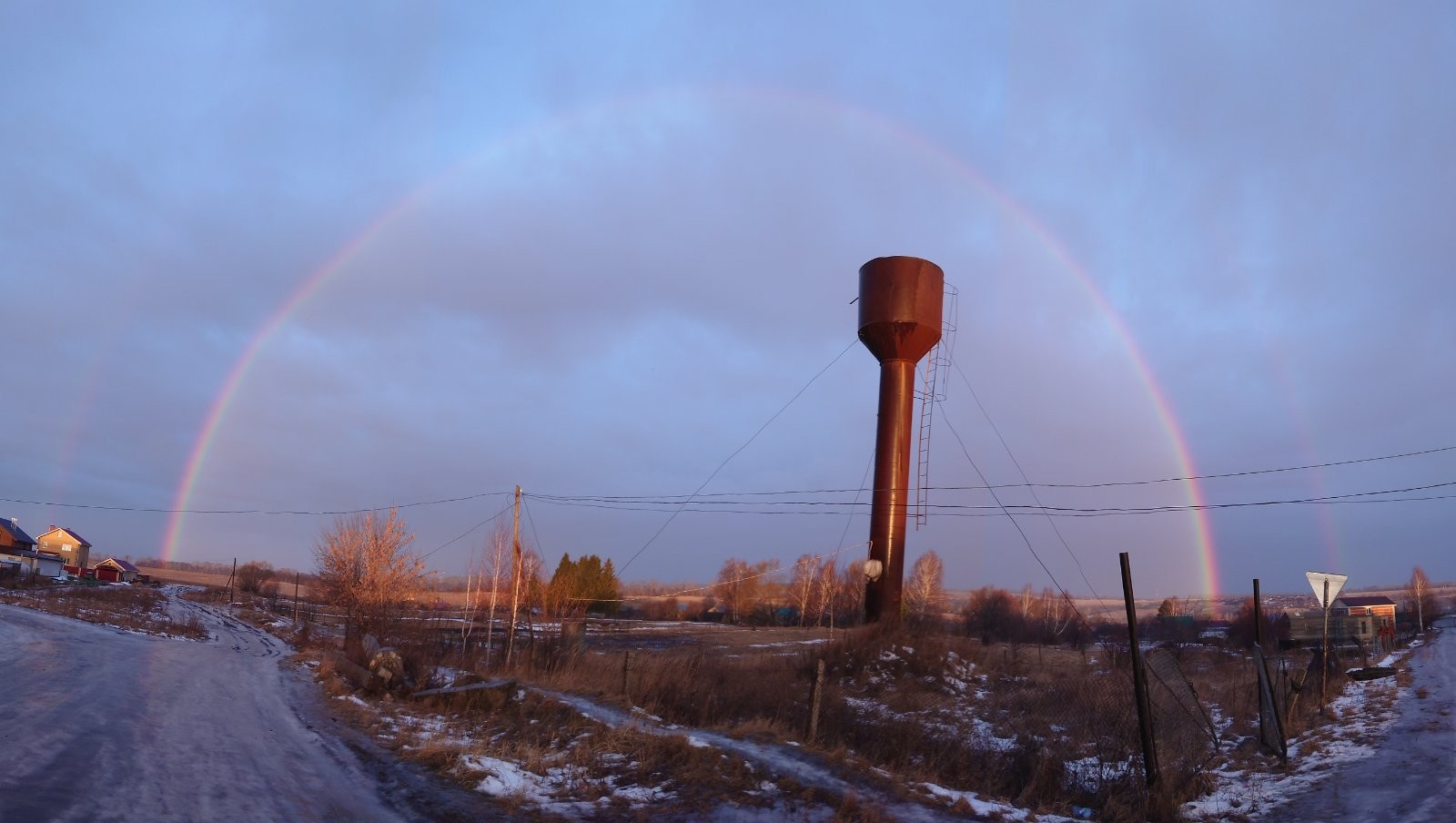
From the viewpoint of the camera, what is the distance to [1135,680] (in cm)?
1198

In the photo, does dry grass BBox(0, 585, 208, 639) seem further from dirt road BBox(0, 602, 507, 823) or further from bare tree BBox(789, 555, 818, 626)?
bare tree BBox(789, 555, 818, 626)

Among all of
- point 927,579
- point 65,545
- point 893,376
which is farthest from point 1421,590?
point 65,545

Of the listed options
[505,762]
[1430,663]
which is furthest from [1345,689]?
[505,762]

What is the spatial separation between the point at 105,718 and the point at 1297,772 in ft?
61.4

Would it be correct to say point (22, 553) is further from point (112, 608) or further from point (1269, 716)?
point (1269, 716)

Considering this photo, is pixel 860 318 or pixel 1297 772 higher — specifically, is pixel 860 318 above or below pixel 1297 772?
above

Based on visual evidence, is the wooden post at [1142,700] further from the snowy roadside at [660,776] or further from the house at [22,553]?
the house at [22,553]

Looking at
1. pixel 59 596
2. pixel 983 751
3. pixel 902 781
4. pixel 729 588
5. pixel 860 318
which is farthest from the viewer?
pixel 729 588

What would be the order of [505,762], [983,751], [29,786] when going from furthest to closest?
[983,751]
[505,762]
[29,786]

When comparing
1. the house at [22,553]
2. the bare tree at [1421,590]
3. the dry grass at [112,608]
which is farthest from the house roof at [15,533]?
the bare tree at [1421,590]

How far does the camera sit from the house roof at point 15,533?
105 metres

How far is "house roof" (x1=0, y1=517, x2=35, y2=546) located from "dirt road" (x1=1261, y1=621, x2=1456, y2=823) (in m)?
129

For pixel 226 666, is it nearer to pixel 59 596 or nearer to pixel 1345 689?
pixel 1345 689

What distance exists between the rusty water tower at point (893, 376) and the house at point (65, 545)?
135m
